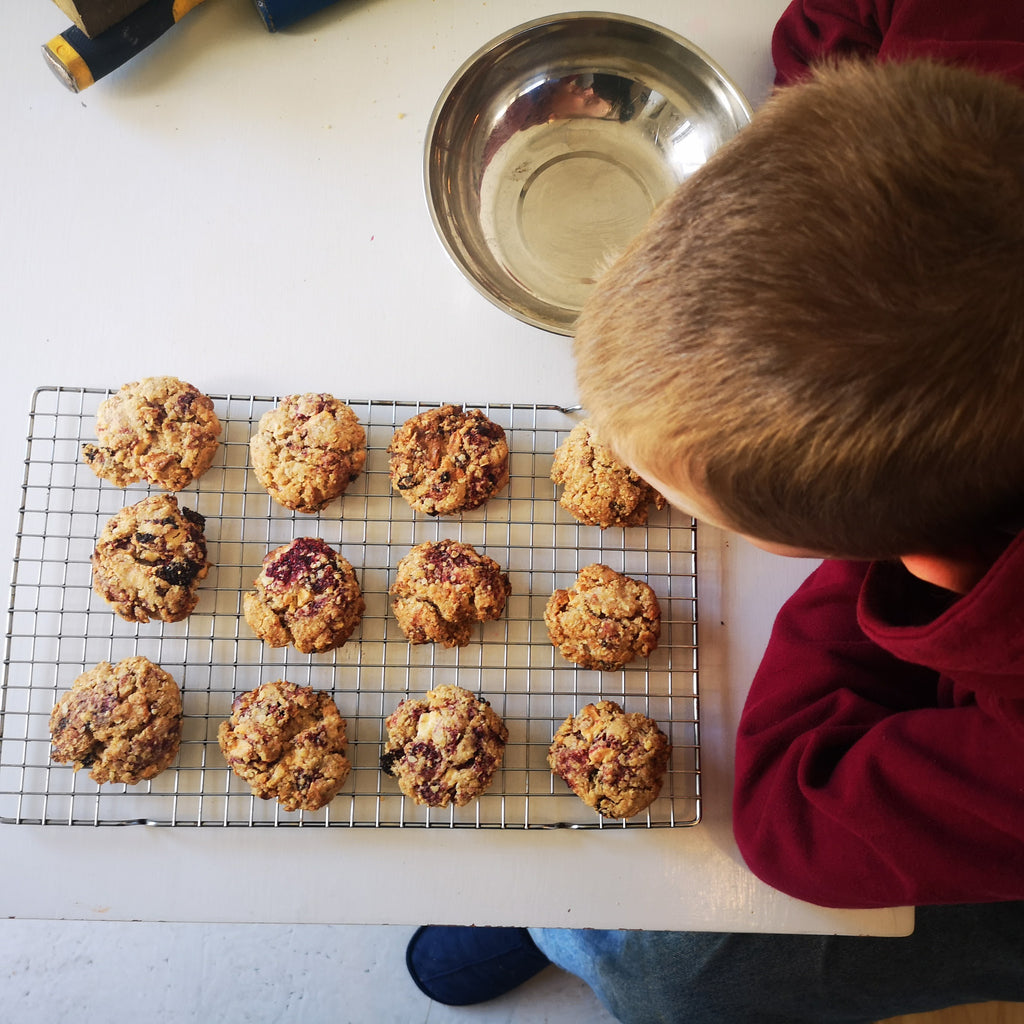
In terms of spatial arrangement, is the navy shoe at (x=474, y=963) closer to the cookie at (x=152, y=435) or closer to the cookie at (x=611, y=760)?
the cookie at (x=611, y=760)

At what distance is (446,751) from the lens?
1.11 m

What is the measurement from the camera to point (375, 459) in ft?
4.11

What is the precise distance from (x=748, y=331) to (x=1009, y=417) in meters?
0.20

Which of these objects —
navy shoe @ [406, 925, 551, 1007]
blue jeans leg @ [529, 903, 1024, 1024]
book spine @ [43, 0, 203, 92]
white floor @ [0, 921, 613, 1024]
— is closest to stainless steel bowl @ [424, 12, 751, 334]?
book spine @ [43, 0, 203, 92]

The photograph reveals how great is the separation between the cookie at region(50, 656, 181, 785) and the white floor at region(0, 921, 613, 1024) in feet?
2.74

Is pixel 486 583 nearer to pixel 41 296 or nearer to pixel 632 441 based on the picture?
pixel 632 441

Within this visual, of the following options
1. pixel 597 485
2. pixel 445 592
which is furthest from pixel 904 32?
pixel 445 592

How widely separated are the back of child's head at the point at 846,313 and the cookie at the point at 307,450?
589mm

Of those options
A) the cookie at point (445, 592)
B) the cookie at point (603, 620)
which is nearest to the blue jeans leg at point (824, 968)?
the cookie at point (603, 620)

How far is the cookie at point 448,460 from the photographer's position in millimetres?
1187

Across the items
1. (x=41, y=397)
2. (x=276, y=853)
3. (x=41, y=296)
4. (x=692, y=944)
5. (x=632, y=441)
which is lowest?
(x=692, y=944)

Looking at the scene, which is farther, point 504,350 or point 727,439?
point 504,350

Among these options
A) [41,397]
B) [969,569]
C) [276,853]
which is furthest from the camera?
[41,397]

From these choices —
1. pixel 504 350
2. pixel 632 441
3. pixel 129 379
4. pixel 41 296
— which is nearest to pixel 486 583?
pixel 504 350
